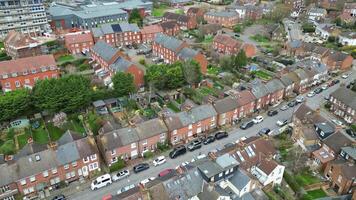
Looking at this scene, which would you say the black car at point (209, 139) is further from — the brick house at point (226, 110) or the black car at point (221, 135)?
the brick house at point (226, 110)

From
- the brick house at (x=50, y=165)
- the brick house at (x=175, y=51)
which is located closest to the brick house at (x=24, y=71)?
the brick house at (x=50, y=165)

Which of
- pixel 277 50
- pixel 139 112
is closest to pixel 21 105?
pixel 139 112

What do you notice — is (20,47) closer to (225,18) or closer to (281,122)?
(281,122)

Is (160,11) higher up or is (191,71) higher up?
(160,11)

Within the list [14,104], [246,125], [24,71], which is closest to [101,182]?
[14,104]

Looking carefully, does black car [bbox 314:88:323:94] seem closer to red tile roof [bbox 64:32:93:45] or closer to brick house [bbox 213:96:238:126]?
brick house [bbox 213:96:238:126]

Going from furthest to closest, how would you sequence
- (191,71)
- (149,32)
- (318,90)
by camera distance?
(149,32), (318,90), (191,71)

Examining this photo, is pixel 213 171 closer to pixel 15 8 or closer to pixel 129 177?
pixel 129 177
